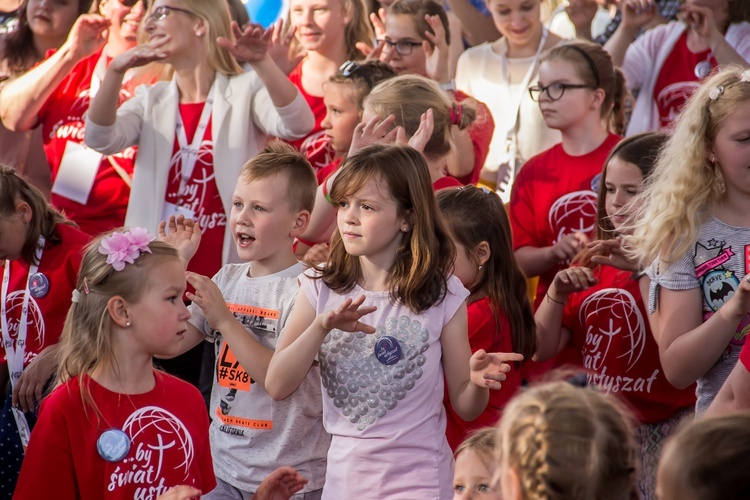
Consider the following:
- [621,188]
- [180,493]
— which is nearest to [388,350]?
[180,493]

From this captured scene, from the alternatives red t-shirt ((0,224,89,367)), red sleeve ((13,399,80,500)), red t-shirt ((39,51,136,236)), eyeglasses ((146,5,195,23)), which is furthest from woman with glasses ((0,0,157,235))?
red sleeve ((13,399,80,500))

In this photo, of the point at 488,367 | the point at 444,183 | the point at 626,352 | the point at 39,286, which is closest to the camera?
the point at 488,367

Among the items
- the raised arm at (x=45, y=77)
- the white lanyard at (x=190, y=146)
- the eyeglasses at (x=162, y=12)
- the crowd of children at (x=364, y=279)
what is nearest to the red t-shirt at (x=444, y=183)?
the crowd of children at (x=364, y=279)

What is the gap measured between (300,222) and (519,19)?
220 cm

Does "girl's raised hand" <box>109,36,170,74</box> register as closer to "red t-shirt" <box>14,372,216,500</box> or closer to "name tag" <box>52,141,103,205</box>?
"name tag" <box>52,141,103,205</box>

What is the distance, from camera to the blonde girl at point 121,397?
2625 mm

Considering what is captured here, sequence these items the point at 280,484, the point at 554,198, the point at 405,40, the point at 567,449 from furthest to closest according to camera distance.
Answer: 1. the point at 405,40
2. the point at 554,198
3. the point at 280,484
4. the point at 567,449

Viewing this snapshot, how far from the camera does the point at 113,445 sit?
2.65 metres

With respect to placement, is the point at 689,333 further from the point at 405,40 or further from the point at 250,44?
the point at 405,40

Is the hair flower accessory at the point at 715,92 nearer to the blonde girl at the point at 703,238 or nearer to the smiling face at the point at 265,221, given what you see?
the blonde girl at the point at 703,238

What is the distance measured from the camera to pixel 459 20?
19.5 ft

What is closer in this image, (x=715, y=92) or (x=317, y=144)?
(x=715, y=92)

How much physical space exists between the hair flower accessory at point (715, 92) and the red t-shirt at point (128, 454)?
6.08ft

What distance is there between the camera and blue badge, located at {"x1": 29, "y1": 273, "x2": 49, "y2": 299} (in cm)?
355
